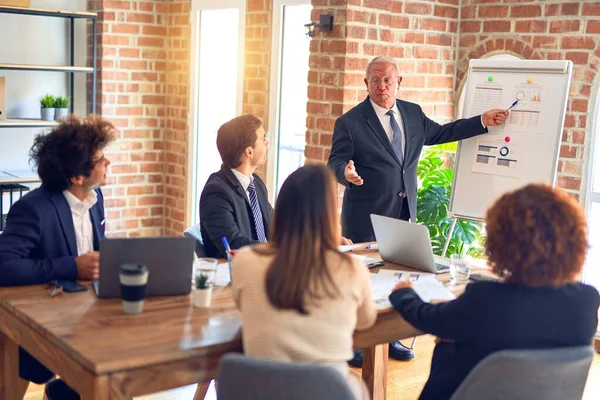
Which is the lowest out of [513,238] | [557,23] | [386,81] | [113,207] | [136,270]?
[113,207]

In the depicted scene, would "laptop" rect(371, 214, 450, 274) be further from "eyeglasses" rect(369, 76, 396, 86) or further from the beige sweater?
"eyeglasses" rect(369, 76, 396, 86)

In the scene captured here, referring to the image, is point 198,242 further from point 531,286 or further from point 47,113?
point 47,113

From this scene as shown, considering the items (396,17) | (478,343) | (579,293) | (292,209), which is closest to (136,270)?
(292,209)

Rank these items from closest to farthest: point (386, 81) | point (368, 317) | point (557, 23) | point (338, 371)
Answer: point (338, 371) < point (368, 317) < point (386, 81) < point (557, 23)

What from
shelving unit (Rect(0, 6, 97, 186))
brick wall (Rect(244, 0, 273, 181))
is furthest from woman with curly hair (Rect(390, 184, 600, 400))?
shelving unit (Rect(0, 6, 97, 186))

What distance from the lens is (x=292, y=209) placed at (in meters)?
1.99

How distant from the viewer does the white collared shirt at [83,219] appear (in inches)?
106

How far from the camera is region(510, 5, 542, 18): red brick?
4.34 metres

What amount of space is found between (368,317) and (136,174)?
13.0 feet

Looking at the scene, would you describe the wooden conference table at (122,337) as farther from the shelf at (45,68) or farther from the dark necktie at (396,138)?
the shelf at (45,68)

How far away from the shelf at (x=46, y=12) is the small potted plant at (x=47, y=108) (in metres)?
0.54

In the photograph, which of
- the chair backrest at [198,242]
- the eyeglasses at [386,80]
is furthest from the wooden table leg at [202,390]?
the eyeglasses at [386,80]

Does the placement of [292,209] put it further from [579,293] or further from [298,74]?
[298,74]

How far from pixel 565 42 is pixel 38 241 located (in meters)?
2.94
